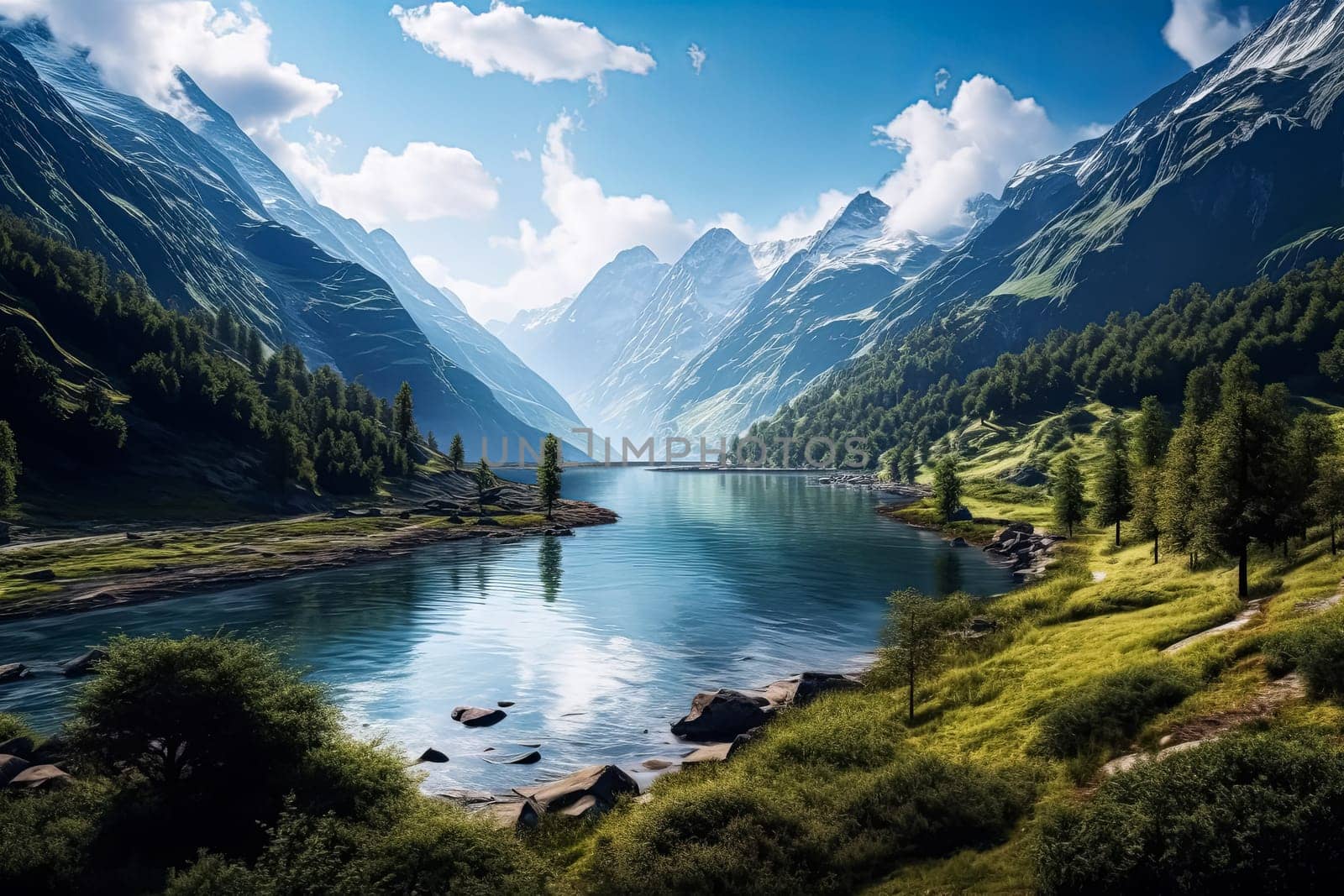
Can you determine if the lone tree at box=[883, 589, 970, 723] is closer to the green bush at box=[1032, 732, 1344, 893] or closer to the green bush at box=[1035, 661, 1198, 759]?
the green bush at box=[1035, 661, 1198, 759]

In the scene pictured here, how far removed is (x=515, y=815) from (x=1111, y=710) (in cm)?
2990

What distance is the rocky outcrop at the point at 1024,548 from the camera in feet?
330

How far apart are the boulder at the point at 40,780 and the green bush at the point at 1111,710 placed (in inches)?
1865

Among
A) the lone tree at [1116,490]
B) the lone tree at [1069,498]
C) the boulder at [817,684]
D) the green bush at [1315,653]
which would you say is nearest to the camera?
the green bush at [1315,653]

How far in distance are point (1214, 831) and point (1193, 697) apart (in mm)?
15824

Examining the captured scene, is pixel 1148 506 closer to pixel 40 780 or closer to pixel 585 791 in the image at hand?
Result: pixel 585 791

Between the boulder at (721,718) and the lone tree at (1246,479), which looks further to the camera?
the lone tree at (1246,479)

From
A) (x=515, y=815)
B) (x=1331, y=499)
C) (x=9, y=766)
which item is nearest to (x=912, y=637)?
(x=515, y=815)

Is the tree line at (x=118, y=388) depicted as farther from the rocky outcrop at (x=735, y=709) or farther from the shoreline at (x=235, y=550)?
the rocky outcrop at (x=735, y=709)

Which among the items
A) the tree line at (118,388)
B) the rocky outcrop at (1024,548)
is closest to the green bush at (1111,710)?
the rocky outcrop at (1024,548)

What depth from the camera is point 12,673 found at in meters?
58.8

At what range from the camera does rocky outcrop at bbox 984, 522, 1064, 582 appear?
100450 millimetres

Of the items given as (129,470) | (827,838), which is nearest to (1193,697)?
(827,838)

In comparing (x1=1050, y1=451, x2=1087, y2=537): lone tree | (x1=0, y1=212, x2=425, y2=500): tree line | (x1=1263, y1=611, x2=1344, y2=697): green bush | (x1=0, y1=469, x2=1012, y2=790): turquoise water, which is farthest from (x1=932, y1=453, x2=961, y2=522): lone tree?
(x1=0, y1=212, x2=425, y2=500): tree line
